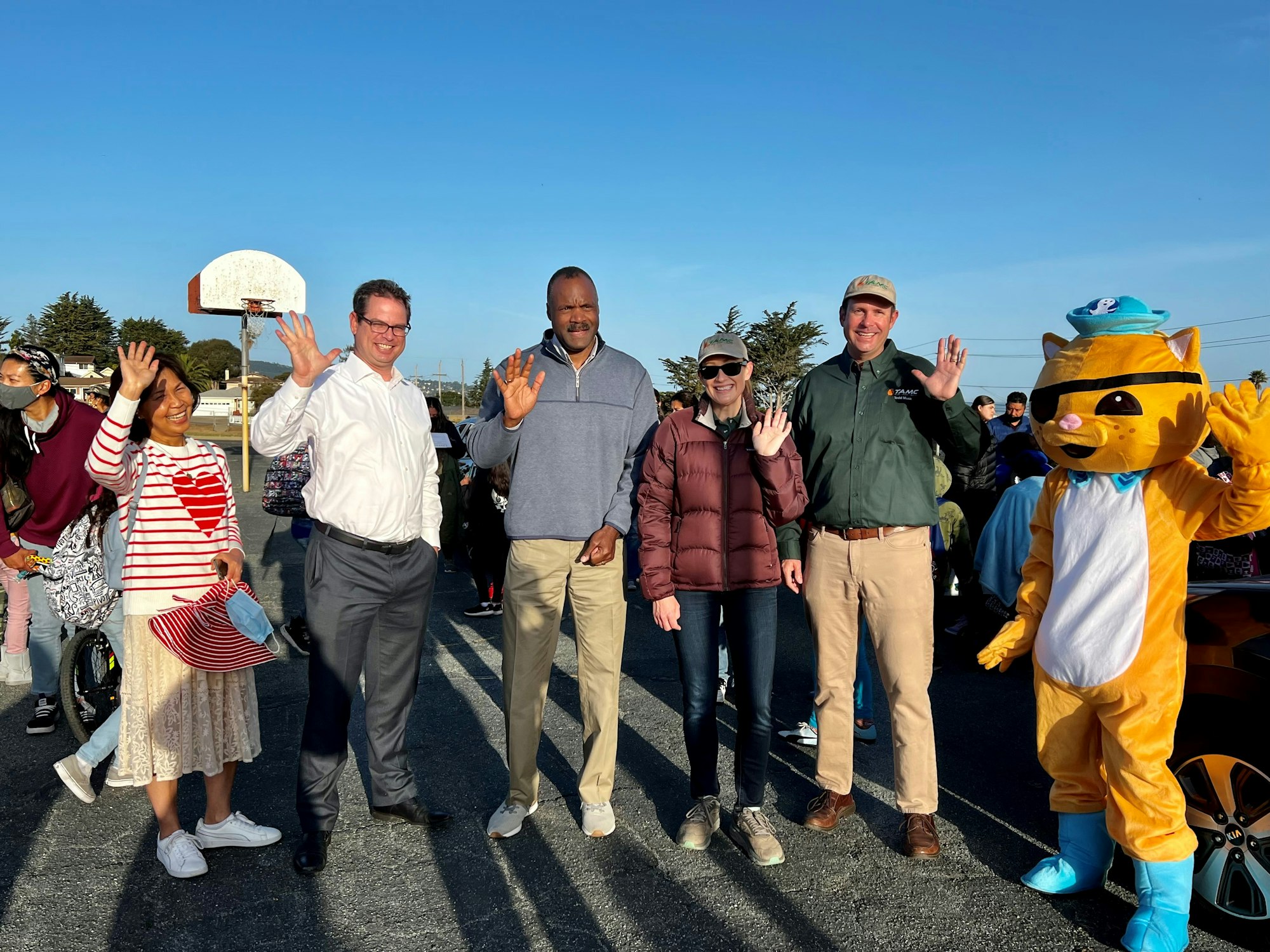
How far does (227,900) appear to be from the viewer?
3168 millimetres

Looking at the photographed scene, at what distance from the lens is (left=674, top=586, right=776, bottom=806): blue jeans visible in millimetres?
3594

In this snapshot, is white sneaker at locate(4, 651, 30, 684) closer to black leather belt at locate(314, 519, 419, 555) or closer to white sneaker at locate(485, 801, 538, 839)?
black leather belt at locate(314, 519, 419, 555)

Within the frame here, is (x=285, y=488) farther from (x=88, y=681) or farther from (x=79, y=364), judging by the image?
(x=79, y=364)

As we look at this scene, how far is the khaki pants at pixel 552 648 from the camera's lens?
12.2 feet

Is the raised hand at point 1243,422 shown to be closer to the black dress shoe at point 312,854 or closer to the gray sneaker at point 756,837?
the gray sneaker at point 756,837

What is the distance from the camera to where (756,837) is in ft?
11.5

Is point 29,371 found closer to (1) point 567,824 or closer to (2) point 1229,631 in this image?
(1) point 567,824

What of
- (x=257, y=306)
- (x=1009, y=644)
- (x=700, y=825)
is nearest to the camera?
(x=1009, y=644)

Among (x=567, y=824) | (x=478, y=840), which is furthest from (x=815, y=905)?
(x=478, y=840)

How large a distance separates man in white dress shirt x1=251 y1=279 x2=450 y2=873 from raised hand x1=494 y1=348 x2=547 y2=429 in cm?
43

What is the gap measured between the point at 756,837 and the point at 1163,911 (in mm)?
1419

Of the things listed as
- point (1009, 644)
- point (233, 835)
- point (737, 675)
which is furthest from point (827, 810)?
point (233, 835)

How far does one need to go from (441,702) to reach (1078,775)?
3.72 metres

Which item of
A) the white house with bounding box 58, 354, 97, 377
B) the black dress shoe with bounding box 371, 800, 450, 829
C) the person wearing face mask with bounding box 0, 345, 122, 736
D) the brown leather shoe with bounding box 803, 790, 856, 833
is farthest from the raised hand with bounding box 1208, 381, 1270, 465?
the white house with bounding box 58, 354, 97, 377
